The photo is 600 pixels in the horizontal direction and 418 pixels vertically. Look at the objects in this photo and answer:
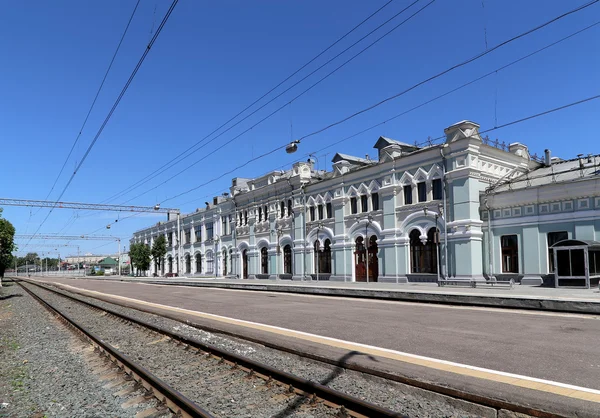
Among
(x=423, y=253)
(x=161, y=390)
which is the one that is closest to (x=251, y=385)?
(x=161, y=390)

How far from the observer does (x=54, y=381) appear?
317 inches

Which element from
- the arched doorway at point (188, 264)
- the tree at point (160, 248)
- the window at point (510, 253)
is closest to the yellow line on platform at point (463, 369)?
the window at point (510, 253)

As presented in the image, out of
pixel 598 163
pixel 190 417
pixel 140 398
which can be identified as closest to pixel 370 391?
pixel 190 417

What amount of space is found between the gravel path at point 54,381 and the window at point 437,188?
21.1 meters

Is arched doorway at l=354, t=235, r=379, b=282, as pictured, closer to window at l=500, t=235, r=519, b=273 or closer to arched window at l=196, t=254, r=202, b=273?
window at l=500, t=235, r=519, b=273

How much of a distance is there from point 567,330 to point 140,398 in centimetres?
967

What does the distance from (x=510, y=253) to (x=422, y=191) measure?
20.9 ft

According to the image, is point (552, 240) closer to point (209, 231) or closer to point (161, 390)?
point (161, 390)

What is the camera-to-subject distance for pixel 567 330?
11008 millimetres

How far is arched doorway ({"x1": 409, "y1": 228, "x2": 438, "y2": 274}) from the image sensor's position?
28.2 m

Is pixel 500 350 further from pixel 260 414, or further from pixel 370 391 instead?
pixel 260 414

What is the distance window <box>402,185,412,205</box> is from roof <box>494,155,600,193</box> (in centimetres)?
535

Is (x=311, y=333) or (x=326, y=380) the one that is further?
(x=311, y=333)

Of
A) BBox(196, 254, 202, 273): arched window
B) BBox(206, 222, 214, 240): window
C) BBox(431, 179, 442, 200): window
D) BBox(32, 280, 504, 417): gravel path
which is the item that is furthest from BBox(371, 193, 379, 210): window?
BBox(196, 254, 202, 273): arched window
